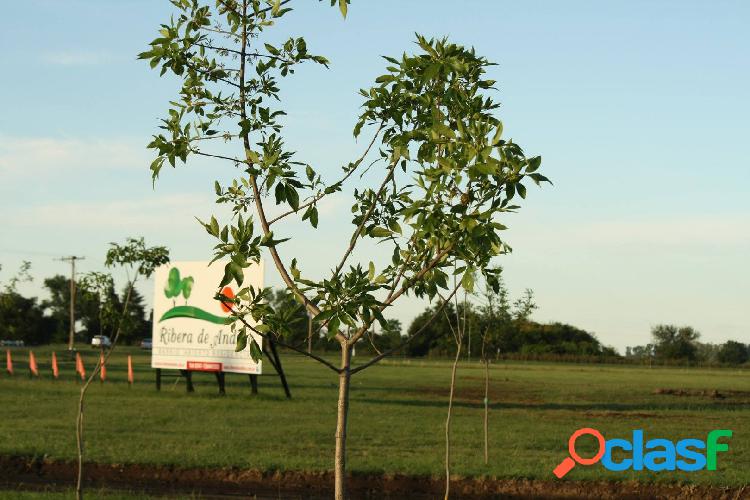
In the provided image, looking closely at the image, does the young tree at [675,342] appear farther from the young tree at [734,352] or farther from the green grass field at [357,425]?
the green grass field at [357,425]

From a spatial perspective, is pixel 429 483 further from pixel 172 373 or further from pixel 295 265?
pixel 172 373

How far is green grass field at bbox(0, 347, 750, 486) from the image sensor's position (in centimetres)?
1717

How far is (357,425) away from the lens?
24.5m

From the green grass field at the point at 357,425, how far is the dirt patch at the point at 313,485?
30 centimetres

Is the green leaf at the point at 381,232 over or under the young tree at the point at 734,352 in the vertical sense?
A: over

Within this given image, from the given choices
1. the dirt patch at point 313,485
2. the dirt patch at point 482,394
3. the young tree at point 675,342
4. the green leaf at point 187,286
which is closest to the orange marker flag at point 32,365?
the green leaf at point 187,286

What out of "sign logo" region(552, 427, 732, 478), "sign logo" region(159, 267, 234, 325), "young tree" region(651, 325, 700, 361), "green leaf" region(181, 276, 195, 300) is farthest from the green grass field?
"young tree" region(651, 325, 700, 361)

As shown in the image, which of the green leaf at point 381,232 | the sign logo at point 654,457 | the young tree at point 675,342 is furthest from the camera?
the young tree at point 675,342

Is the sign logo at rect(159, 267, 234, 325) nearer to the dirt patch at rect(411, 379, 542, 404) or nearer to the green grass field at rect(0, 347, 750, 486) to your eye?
the green grass field at rect(0, 347, 750, 486)

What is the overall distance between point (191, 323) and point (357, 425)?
12.1 metres

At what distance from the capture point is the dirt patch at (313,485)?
15203mm

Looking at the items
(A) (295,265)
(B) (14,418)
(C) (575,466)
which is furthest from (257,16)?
(B) (14,418)

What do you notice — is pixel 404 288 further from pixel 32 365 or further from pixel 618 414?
pixel 32 365

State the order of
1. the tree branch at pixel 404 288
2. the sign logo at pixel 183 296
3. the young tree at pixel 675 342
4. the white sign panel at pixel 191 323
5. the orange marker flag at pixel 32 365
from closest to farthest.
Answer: the tree branch at pixel 404 288
the white sign panel at pixel 191 323
the sign logo at pixel 183 296
the orange marker flag at pixel 32 365
the young tree at pixel 675 342
